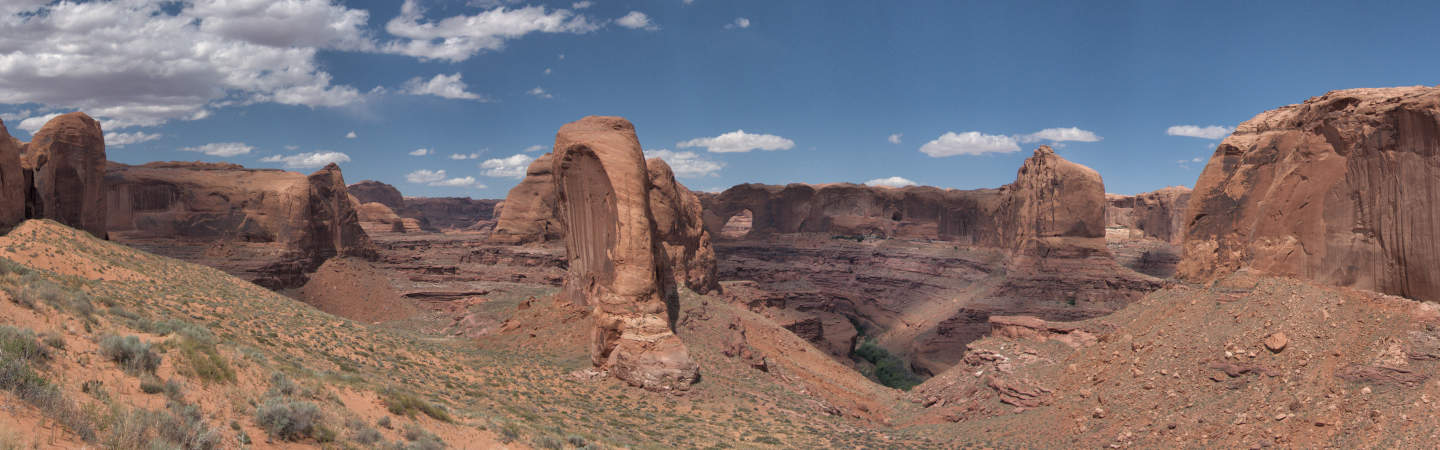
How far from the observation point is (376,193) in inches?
5012

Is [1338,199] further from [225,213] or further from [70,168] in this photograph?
[225,213]

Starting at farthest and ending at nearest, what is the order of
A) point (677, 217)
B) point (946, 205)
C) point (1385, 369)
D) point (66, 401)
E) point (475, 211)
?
1. point (475, 211)
2. point (946, 205)
3. point (677, 217)
4. point (1385, 369)
5. point (66, 401)

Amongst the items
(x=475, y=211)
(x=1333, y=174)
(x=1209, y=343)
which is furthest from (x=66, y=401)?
(x=475, y=211)

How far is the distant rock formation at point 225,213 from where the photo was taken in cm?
4244

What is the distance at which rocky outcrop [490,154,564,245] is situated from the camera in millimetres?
60312

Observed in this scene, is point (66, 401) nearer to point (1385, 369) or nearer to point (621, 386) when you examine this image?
point (621, 386)

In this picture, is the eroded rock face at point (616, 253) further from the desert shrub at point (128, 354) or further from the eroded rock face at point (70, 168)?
the eroded rock face at point (70, 168)

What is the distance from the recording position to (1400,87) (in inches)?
711

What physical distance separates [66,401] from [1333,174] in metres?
27.0

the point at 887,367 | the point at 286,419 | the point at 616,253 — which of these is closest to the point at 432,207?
the point at 887,367

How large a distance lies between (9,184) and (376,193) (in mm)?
109876

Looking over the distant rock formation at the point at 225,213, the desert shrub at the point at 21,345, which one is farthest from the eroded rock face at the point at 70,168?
the desert shrub at the point at 21,345

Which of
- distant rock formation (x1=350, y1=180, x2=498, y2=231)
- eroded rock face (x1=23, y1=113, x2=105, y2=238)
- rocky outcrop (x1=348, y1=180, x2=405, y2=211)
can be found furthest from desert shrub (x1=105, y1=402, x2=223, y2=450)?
rocky outcrop (x1=348, y1=180, x2=405, y2=211)

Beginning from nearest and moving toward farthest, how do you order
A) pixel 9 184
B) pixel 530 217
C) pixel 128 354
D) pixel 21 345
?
pixel 21 345 < pixel 128 354 < pixel 9 184 < pixel 530 217
